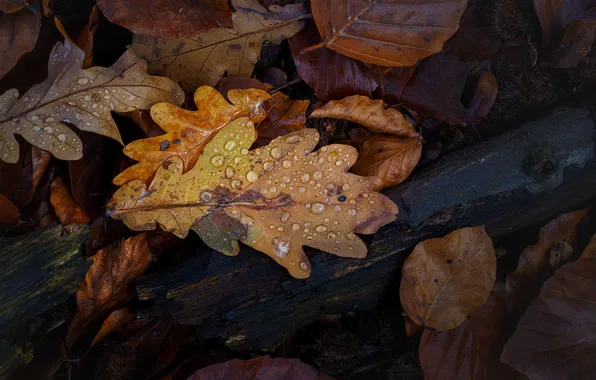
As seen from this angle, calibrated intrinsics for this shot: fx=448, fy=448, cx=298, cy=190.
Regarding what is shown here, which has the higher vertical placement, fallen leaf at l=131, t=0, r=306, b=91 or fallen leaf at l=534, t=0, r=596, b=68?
fallen leaf at l=131, t=0, r=306, b=91

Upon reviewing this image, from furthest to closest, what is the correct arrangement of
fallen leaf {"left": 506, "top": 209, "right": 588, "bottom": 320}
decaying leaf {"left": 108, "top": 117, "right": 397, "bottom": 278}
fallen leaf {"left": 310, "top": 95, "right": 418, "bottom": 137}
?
fallen leaf {"left": 506, "top": 209, "right": 588, "bottom": 320} < fallen leaf {"left": 310, "top": 95, "right": 418, "bottom": 137} < decaying leaf {"left": 108, "top": 117, "right": 397, "bottom": 278}

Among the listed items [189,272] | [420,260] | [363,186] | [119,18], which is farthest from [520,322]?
[119,18]

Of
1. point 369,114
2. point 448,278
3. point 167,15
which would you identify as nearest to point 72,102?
point 167,15

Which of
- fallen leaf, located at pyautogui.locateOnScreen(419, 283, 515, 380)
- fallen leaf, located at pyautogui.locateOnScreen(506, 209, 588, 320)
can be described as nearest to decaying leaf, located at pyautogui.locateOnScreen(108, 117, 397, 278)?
fallen leaf, located at pyautogui.locateOnScreen(419, 283, 515, 380)

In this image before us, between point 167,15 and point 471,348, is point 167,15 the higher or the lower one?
Answer: the higher one

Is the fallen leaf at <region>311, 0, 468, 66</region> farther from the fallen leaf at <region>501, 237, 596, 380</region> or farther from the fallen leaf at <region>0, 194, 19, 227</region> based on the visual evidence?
→ the fallen leaf at <region>0, 194, 19, 227</region>

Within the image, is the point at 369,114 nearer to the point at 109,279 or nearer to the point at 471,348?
the point at 471,348

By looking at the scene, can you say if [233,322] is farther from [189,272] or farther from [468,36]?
[468,36]
